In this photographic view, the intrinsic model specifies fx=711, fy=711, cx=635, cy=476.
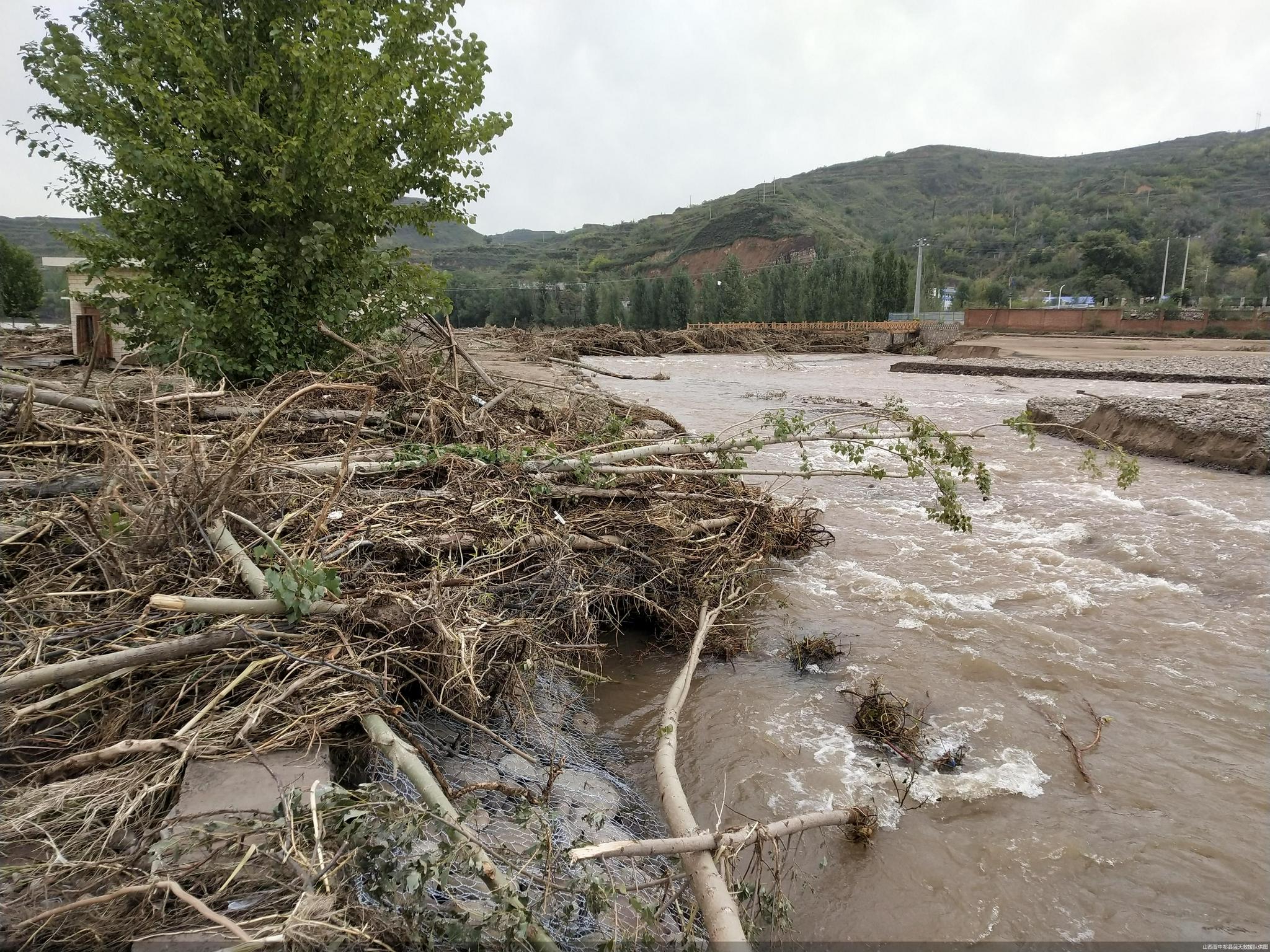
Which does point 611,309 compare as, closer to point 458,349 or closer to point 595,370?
point 595,370

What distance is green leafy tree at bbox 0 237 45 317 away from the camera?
35.3 m

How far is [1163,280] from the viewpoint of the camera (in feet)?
211

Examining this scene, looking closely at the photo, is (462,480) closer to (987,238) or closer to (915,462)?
(915,462)

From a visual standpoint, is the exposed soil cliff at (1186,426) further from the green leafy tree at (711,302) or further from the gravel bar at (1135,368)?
the green leafy tree at (711,302)

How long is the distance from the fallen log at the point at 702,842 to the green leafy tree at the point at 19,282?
1673 inches

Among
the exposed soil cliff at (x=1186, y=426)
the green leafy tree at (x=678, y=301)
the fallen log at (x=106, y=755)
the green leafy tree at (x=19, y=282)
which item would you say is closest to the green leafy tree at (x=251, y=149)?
the fallen log at (x=106, y=755)

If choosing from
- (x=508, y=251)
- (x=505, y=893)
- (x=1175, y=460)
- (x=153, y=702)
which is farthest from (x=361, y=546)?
(x=508, y=251)

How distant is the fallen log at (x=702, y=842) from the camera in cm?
216

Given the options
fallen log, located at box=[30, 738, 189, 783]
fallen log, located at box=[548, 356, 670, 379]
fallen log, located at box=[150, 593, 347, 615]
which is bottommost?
fallen log, located at box=[30, 738, 189, 783]

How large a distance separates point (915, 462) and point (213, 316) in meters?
5.84

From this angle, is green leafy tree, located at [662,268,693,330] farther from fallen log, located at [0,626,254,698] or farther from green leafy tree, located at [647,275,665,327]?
fallen log, located at [0,626,254,698]

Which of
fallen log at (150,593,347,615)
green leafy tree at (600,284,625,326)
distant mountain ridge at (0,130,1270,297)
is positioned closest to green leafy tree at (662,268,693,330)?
green leafy tree at (600,284,625,326)

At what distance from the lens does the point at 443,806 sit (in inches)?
86.4

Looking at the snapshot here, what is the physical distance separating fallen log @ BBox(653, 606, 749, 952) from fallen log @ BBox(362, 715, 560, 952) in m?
0.48
